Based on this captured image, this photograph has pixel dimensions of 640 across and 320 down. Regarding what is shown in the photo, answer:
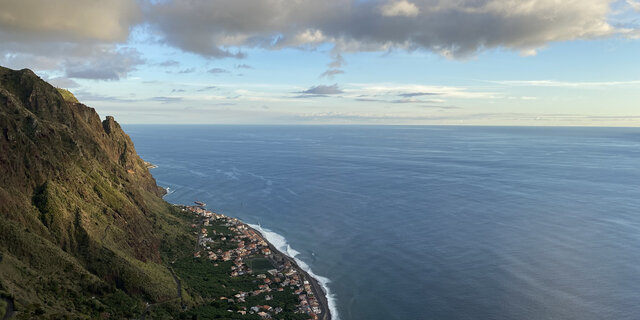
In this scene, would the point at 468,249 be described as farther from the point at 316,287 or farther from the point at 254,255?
the point at 254,255

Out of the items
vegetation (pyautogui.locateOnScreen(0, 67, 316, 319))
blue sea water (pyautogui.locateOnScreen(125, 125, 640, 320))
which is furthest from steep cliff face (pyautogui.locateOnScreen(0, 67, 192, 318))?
blue sea water (pyautogui.locateOnScreen(125, 125, 640, 320))

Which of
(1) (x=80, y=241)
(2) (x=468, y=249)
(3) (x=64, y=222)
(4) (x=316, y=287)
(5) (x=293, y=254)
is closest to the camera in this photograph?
(1) (x=80, y=241)

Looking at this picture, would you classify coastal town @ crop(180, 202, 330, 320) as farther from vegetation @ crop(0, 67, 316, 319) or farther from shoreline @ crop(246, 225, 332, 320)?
vegetation @ crop(0, 67, 316, 319)

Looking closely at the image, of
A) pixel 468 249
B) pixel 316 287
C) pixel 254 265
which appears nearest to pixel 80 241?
pixel 254 265

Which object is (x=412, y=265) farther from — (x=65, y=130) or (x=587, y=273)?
(x=65, y=130)

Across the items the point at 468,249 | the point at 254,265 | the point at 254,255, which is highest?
the point at 468,249

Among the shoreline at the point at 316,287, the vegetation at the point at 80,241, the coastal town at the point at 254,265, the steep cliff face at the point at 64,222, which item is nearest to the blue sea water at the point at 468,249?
the shoreline at the point at 316,287
